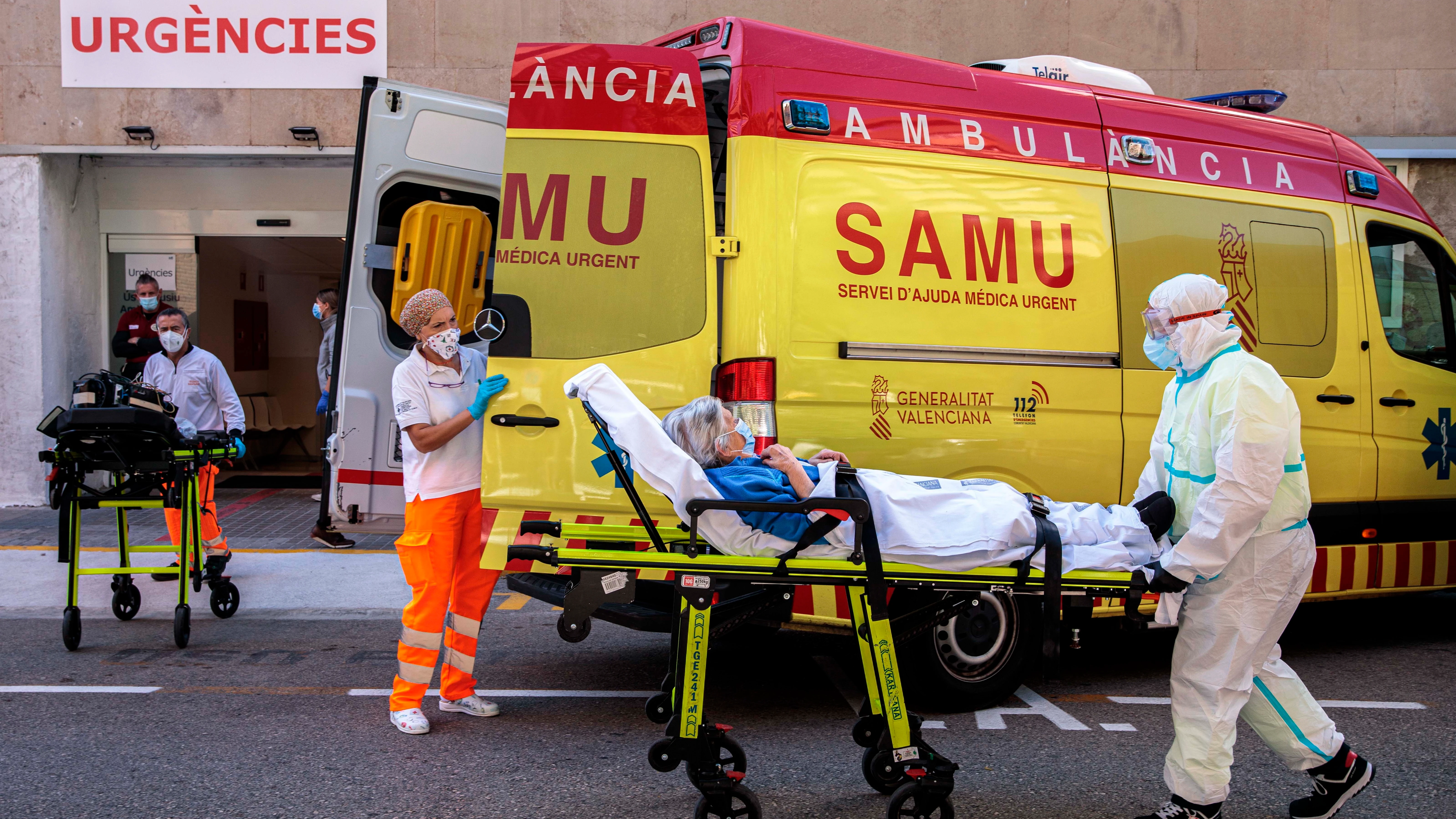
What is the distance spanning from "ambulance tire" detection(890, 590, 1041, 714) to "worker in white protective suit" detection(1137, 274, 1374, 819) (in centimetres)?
101

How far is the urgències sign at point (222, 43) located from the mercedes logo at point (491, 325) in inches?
272

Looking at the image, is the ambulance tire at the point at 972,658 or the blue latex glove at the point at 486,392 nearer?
the blue latex glove at the point at 486,392

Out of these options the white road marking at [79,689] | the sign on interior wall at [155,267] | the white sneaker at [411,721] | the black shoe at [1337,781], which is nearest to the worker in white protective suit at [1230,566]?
the black shoe at [1337,781]

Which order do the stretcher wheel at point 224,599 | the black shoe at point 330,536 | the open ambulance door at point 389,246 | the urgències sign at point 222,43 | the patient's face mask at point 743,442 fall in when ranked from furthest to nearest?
1. the urgències sign at point 222,43
2. the stretcher wheel at point 224,599
3. the black shoe at point 330,536
4. the open ambulance door at point 389,246
5. the patient's face mask at point 743,442

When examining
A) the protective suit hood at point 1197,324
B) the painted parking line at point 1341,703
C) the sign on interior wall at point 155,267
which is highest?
the sign on interior wall at point 155,267

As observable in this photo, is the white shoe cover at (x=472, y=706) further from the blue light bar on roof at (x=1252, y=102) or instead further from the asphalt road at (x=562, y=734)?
the blue light bar on roof at (x=1252, y=102)

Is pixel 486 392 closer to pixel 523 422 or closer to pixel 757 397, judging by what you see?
pixel 523 422

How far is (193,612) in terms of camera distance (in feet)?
20.8

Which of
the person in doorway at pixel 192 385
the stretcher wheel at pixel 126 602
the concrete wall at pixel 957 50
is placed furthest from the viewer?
the concrete wall at pixel 957 50

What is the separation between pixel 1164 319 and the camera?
11.4 ft

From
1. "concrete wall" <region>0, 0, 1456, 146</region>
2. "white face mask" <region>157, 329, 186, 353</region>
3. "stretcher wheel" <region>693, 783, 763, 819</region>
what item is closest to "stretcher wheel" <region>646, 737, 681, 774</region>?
"stretcher wheel" <region>693, 783, 763, 819</region>

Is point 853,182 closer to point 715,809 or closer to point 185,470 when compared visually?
point 715,809

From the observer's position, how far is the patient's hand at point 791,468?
3.36 meters

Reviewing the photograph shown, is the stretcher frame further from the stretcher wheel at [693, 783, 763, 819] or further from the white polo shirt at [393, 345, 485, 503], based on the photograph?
the stretcher wheel at [693, 783, 763, 819]
